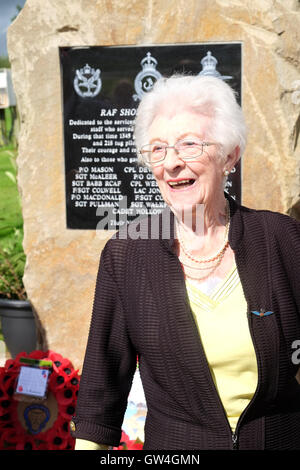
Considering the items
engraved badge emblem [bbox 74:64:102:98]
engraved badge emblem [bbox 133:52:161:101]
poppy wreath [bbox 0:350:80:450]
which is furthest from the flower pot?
engraved badge emblem [bbox 133:52:161:101]

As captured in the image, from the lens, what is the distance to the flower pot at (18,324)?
4.20 m

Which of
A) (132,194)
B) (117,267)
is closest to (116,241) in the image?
(117,267)

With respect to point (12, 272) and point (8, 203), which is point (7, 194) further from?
point (12, 272)

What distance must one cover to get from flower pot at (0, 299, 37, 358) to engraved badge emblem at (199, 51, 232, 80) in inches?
79.2

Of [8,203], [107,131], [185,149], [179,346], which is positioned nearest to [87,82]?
[107,131]

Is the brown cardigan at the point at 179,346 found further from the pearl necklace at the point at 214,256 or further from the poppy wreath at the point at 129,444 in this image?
the poppy wreath at the point at 129,444

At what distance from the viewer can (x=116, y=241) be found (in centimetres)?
197

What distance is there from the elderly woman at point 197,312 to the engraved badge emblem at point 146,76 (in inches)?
60.5

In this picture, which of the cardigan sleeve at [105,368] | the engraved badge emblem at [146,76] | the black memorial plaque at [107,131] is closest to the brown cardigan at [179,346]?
the cardigan sleeve at [105,368]

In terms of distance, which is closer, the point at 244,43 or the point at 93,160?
the point at 244,43

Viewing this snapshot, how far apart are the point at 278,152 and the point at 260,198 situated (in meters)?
0.28

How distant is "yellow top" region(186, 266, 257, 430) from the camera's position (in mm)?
1806

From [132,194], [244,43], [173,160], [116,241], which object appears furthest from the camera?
[132,194]

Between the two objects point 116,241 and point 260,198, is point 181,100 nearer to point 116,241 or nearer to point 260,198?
point 116,241
